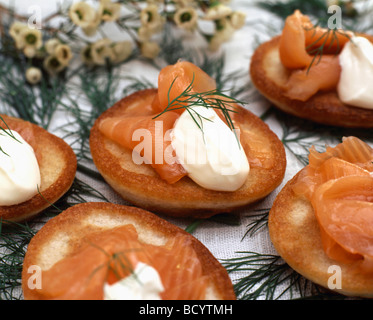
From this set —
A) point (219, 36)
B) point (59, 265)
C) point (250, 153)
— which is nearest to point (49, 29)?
point (219, 36)

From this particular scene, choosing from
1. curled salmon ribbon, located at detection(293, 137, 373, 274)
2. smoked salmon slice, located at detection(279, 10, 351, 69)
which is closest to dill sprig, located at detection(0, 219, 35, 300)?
curled salmon ribbon, located at detection(293, 137, 373, 274)

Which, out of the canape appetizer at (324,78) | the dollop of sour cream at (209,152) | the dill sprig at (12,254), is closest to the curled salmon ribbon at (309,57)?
the canape appetizer at (324,78)

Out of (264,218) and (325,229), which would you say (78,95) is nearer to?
(264,218)

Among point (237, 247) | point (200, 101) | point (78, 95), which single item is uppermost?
point (200, 101)

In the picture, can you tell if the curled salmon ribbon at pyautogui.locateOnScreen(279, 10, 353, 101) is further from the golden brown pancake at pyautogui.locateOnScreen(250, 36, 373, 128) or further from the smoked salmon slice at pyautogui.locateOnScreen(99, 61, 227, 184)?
the smoked salmon slice at pyautogui.locateOnScreen(99, 61, 227, 184)

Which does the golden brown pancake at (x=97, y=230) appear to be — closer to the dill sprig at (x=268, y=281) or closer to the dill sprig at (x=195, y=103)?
the dill sprig at (x=268, y=281)

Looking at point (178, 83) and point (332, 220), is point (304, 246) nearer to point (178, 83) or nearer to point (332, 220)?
point (332, 220)

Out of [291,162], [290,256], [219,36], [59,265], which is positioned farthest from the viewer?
[219,36]
